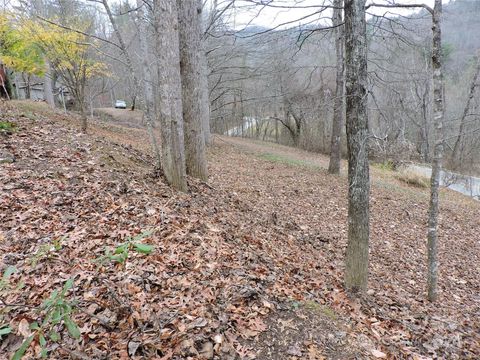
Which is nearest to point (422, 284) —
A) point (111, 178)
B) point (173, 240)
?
point (173, 240)

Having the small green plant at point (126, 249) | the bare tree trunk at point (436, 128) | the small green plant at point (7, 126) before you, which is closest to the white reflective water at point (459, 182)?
the bare tree trunk at point (436, 128)

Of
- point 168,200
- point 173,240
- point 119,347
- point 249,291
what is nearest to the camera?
point 119,347

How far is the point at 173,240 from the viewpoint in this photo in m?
3.53

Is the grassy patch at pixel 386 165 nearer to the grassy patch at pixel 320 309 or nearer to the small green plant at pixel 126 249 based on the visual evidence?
the grassy patch at pixel 320 309

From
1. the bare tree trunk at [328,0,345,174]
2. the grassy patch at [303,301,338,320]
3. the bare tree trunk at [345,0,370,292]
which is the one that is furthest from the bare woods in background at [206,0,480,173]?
the grassy patch at [303,301,338,320]

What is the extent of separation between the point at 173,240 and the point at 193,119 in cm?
284

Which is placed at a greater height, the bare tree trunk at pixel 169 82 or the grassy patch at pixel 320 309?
the bare tree trunk at pixel 169 82

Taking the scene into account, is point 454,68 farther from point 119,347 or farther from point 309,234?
point 119,347

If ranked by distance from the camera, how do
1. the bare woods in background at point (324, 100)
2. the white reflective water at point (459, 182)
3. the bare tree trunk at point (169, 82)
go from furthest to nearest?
the bare woods in background at point (324, 100)
the white reflective water at point (459, 182)
the bare tree trunk at point (169, 82)

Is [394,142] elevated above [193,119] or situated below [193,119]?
below

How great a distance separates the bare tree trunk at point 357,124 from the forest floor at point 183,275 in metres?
0.82

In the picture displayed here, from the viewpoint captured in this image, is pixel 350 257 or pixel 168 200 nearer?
pixel 350 257

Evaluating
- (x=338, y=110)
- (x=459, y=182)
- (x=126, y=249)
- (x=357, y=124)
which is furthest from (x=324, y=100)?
(x=126, y=249)

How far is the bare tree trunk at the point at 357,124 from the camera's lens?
306 centimetres
